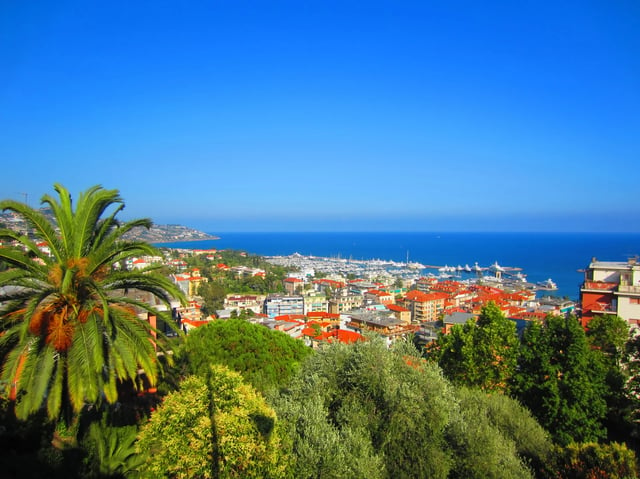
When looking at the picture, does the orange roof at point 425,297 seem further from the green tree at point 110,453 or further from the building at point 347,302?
the green tree at point 110,453

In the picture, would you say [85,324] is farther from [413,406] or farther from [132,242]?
[413,406]

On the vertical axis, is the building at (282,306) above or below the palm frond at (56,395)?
below

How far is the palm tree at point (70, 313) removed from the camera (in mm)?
4949

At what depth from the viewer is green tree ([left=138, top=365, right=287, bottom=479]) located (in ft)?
15.6

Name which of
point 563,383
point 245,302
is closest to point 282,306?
point 245,302

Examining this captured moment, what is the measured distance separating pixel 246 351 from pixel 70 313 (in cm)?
649

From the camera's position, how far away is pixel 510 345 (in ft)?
36.1

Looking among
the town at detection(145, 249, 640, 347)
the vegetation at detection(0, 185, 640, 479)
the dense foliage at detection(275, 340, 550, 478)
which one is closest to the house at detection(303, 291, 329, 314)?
the town at detection(145, 249, 640, 347)

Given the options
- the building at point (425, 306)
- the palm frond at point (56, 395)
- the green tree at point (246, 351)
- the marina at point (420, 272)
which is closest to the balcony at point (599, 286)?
the green tree at point (246, 351)

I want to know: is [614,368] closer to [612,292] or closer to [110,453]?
[612,292]

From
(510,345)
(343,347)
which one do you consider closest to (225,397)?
(343,347)

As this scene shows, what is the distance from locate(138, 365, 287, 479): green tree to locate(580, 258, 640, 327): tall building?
1303 cm

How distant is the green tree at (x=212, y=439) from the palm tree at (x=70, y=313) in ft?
2.32

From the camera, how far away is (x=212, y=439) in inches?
191
